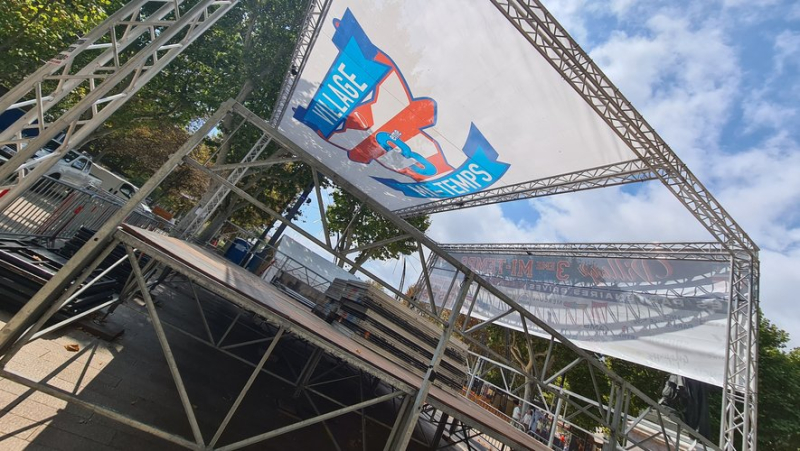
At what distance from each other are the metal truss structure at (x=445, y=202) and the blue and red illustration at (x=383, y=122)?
2.48 ft

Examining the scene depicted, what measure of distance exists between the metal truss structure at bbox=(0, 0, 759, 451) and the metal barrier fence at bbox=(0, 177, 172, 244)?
228 cm

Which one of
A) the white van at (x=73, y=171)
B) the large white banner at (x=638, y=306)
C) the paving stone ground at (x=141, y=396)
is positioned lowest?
the paving stone ground at (x=141, y=396)

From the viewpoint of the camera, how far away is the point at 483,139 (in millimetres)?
7023

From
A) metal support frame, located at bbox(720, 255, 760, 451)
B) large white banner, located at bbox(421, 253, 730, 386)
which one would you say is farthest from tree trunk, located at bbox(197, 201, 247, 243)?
metal support frame, located at bbox(720, 255, 760, 451)

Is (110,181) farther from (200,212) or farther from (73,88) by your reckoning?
(73,88)

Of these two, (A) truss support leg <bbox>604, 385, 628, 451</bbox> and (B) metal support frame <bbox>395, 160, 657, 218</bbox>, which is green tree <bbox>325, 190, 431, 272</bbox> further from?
(A) truss support leg <bbox>604, 385, 628, 451</bbox>

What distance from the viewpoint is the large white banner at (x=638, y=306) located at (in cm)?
827

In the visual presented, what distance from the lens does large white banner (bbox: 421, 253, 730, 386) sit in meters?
8.27

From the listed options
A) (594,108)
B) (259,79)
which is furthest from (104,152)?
(594,108)

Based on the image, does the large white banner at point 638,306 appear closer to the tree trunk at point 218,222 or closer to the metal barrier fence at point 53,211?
the metal barrier fence at point 53,211

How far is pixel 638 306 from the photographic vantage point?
9.99 m

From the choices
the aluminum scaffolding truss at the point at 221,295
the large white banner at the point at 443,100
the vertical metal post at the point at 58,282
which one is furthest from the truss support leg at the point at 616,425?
the vertical metal post at the point at 58,282

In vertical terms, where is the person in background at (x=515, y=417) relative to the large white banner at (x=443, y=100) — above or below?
below

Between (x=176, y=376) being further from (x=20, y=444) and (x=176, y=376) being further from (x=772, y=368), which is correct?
(x=772, y=368)
